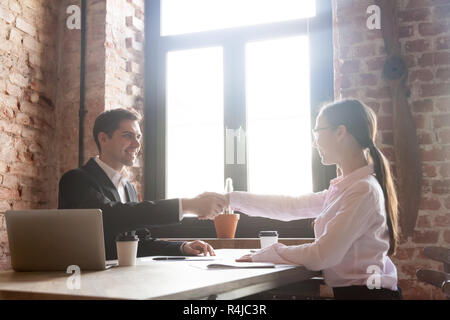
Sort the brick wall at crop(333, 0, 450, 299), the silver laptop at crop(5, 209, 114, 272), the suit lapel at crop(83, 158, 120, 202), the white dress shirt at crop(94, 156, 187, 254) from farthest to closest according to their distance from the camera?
the brick wall at crop(333, 0, 450, 299) < the white dress shirt at crop(94, 156, 187, 254) < the suit lapel at crop(83, 158, 120, 202) < the silver laptop at crop(5, 209, 114, 272)

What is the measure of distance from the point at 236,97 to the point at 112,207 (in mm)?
1840

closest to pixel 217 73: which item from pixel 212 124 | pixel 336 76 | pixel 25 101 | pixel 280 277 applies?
pixel 212 124

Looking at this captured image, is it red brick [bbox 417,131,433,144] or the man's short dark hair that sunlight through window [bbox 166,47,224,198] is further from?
red brick [bbox 417,131,433,144]

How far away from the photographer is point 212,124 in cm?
374

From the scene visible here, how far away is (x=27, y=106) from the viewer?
3244 mm

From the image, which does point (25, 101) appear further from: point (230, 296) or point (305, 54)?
point (230, 296)

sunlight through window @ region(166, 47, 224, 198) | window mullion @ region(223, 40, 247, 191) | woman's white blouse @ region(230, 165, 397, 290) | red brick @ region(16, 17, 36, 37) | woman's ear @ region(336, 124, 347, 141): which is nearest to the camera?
woman's white blouse @ region(230, 165, 397, 290)

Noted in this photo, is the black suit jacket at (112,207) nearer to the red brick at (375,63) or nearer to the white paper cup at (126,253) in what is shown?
the white paper cup at (126,253)

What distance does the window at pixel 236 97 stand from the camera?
3.48 meters

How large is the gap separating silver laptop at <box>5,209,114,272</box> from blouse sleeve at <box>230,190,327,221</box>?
35.1 inches

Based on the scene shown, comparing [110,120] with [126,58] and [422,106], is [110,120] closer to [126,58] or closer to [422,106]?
[126,58]

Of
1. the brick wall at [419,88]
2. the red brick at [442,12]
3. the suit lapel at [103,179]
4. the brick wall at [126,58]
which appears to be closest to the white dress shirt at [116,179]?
the suit lapel at [103,179]

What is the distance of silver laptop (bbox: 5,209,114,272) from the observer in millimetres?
1533

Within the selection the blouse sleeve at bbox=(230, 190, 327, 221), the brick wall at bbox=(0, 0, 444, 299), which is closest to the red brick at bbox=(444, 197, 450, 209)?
the brick wall at bbox=(0, 0, 444, 299)
